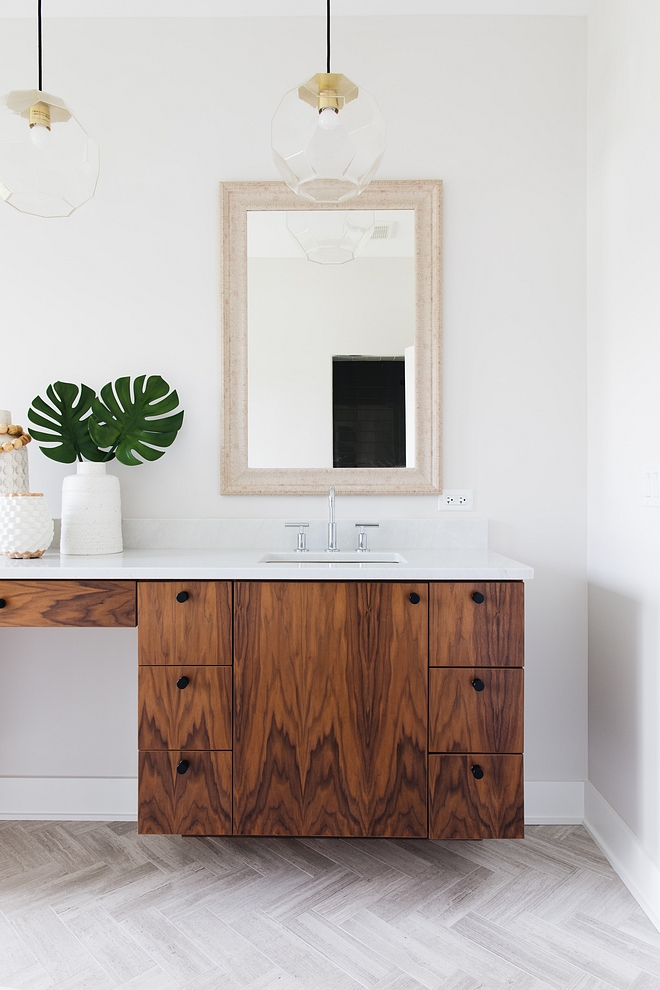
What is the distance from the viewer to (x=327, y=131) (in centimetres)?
121

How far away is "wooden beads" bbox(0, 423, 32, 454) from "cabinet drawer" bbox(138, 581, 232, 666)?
29.5 inches

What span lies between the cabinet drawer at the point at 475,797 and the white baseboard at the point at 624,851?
1.27ft

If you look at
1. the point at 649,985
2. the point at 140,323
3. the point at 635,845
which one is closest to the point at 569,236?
the point at 140,323

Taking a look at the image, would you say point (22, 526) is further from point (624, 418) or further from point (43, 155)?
point (624, 418)

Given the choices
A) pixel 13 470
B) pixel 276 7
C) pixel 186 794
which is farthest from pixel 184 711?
pixel 276 7

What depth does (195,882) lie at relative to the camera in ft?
5.91

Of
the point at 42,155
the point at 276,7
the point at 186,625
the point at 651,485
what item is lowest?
the point at 186,625

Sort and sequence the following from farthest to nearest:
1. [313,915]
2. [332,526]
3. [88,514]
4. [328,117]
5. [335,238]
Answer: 1. [332,526]
2. [88,514]
3. [335,238]
4. [313,915]
5. [328,117]

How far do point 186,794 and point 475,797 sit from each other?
772mm

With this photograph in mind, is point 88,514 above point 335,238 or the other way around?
the other way around

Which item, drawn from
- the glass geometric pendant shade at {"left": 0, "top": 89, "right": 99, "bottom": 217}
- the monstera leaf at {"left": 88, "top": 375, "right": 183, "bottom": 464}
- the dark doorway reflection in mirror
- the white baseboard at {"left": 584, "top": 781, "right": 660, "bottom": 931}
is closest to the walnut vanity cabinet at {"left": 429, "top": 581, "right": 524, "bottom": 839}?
the white baseboard at {"left": 584, "top": 781, "right": 660, "bottom": 931}

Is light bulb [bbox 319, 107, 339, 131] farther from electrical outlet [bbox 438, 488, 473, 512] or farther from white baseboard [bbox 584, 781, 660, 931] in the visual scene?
white baseboard [bbox 584, 781, 660, 931]

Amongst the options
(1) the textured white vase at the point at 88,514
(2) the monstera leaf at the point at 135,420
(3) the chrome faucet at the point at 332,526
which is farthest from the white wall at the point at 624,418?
(1) the textured white vase at the point at 88,514

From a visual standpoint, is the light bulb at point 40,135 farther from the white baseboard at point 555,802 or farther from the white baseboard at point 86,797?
the white baseboard at point 555,802
